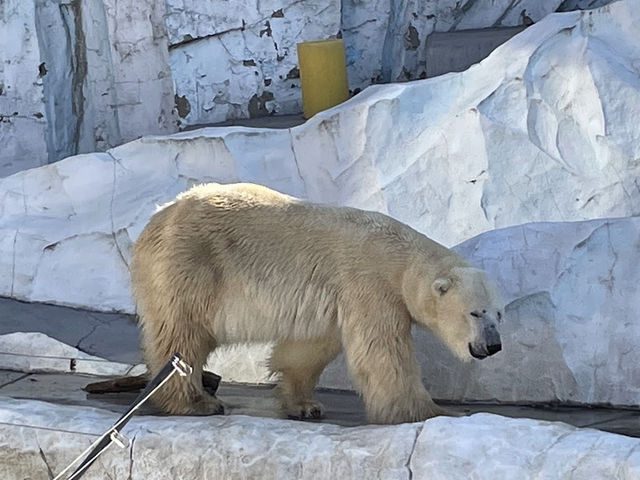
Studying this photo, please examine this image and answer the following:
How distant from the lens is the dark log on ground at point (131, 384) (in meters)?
4.51

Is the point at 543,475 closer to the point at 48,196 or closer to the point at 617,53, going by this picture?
the point at 617,53

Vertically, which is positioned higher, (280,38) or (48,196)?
(280,38)

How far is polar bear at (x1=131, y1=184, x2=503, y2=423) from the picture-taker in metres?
3.84

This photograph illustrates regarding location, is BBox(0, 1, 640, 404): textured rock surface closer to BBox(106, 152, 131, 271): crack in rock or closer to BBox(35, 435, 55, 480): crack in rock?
BBox(106, 152, 131, 271): crack in rock

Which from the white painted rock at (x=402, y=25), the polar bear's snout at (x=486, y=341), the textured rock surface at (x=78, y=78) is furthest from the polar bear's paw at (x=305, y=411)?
the textured rock surface at (x=78, y=78)

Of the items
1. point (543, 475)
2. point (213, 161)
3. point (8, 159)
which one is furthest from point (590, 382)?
point (8, 159)

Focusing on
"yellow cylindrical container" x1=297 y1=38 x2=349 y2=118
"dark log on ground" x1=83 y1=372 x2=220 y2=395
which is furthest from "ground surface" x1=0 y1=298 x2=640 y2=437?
"yellow cylindrical container" x1=297 y1=38 x2=349 y2=118

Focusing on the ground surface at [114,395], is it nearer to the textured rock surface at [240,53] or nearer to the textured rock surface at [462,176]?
the textured rock surface at [462,176]

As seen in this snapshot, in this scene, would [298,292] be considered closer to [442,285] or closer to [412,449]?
[442,285]

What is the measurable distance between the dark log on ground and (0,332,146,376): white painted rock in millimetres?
387

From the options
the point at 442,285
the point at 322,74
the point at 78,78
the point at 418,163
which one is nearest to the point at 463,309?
the point at 442,285

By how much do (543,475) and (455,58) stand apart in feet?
12.9

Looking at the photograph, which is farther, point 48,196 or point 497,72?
point 48,196

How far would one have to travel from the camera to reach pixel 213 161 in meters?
6.07
